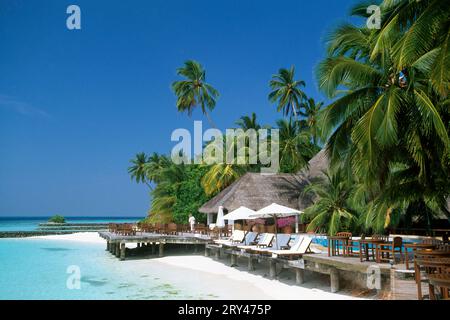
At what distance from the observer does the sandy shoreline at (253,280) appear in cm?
1083

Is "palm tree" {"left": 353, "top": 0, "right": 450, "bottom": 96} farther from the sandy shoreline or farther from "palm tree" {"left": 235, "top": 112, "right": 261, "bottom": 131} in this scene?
A: "palm tree" {"left": 235, "top": 112, "right": 261, "bottom": 131}

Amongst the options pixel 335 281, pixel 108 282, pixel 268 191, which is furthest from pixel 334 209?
pixel 108 282

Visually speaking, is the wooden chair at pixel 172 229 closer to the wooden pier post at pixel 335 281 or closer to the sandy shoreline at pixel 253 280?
the sandy shoreline at pixel 253 280

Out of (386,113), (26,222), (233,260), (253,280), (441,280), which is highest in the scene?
(386,113)

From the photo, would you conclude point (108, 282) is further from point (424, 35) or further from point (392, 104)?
point (424, 35)

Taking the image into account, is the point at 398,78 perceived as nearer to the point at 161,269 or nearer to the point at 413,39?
the point at 413,39

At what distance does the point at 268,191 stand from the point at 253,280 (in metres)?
12.5

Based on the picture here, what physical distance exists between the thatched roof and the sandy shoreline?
507cm

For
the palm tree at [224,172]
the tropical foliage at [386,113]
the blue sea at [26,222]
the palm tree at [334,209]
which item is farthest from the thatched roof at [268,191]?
the blue sea at [26,222]

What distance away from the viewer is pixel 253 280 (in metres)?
13.6

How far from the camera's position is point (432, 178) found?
10.5 m

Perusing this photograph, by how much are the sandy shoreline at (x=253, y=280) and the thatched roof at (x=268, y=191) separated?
16.6 feet
